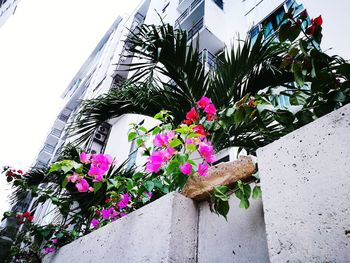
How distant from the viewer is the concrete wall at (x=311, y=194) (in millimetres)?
715

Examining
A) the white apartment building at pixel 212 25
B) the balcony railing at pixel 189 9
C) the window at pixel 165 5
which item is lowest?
the white apartment building at pixel 212 25

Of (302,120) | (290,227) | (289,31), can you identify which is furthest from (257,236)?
(289,31)

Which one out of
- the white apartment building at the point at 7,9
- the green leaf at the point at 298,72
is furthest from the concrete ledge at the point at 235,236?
the white apartment building at the point at 7,9

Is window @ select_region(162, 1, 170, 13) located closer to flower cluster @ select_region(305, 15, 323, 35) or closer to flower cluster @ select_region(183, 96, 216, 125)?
flower cluster @ select_region(183, 96, 216, 125)

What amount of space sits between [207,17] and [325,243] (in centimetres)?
824

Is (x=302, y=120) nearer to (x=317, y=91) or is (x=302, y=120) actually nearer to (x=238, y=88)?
(x=317, y=91)

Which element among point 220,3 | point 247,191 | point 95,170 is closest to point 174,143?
point 247,191

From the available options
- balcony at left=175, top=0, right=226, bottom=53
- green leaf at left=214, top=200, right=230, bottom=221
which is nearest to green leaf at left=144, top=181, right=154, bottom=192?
green leaf at left=214, top=200, right=230, bottom=221

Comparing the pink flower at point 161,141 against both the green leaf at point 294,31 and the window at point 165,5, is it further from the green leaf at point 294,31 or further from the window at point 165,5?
the window at point 165,5

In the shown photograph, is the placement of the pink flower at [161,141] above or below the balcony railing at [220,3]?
below

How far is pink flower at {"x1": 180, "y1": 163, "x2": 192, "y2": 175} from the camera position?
1.20 meters

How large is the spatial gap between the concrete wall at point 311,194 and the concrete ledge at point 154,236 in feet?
1.43

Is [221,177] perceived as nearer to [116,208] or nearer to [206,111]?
[206,111]

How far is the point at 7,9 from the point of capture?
1436cm
